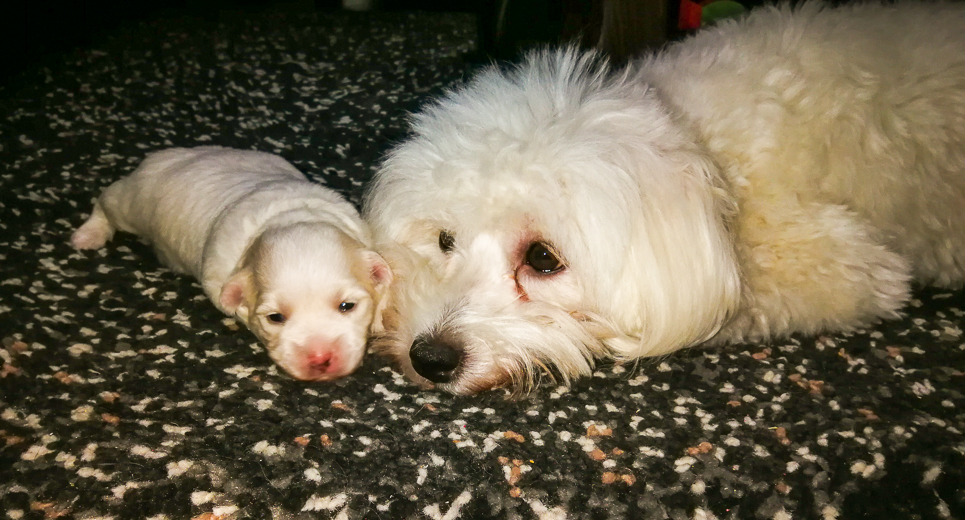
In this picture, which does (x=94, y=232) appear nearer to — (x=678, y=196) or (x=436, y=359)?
(x=436, y=359)

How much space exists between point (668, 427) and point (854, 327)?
67 cm

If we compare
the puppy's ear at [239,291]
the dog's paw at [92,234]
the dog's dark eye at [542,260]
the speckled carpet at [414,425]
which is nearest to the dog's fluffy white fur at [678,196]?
the dog's dark eye at [542,260]

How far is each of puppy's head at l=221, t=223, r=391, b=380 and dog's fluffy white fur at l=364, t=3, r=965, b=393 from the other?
0.12 meters

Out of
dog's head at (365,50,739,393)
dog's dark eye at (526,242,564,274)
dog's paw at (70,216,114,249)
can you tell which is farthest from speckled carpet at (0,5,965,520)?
dog's dark eye at (526,242,564,274)

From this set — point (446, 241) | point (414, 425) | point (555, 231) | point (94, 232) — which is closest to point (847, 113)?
point (555, 231)

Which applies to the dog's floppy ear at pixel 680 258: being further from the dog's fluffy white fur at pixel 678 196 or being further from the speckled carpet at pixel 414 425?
the speckled carpet at pixel 414 425

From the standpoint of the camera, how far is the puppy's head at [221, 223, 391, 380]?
1489 mm

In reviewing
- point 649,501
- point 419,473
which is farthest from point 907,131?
point 419,473

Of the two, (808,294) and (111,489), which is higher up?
(808,294)

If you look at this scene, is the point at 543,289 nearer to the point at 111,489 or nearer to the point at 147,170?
the point at 111,489

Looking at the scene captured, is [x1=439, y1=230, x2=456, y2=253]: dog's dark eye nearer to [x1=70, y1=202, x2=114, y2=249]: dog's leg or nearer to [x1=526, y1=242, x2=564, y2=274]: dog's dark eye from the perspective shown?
[x1=526, y1=242, x2=564, y2=274]: dog's dark eye

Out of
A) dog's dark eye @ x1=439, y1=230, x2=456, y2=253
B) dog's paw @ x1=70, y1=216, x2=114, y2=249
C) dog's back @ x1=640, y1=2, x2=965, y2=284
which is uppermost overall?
dog's back @ x1=640, y1=2, x2=965, y2=284

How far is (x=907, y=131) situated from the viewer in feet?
5.44

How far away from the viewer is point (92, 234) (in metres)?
2.14
